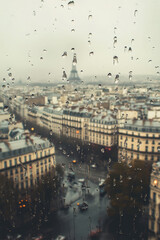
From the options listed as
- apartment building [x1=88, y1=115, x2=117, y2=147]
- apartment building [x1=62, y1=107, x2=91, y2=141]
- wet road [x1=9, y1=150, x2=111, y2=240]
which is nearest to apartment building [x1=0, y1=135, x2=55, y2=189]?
wet road [x1=9, y1=150, x2=111, y2=240]

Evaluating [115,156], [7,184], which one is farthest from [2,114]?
[7,184]

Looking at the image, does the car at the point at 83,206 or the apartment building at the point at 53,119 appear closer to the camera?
the car at the point at 83,206

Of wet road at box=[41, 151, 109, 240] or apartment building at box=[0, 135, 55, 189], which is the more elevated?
apartment building at box=[0, 135, 55, 189]

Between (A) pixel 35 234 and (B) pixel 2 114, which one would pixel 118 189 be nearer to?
(A) pixel 35 234

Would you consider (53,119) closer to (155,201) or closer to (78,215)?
(78,215)

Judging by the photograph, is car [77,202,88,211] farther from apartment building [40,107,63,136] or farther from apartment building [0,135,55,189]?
apartment building [40,107,63,136]

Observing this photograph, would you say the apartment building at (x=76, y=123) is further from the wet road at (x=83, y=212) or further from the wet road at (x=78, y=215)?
the wet road at (x=78, y=215)

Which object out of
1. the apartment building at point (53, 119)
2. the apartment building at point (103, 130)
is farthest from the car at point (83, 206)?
the apartment building at point (53, 119)
